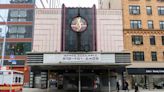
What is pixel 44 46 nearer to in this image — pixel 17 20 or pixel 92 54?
pixel 92 54

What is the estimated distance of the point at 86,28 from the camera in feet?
147

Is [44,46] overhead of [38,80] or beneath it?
overhead

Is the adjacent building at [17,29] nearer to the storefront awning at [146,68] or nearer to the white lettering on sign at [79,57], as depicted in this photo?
the storefront awning at [146,68]

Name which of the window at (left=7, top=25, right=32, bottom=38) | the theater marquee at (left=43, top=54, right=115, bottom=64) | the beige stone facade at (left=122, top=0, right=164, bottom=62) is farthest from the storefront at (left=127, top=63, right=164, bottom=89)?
the window at (left=7, top=25, right=32, bottom=38)

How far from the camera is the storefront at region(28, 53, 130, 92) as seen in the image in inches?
1357

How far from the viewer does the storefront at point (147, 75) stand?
50.4 meters

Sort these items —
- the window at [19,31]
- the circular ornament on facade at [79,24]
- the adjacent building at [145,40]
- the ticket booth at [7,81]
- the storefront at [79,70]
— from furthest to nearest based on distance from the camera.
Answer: the window at [19,31]
the adjacent building at [145,40]
the circular ornament on facade at [79,24]
the storefront at [79,70]
the ticket booth at [7,81]

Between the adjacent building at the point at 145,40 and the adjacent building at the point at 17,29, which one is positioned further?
the adjacent building at the point at 17,29

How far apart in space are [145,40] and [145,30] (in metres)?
1.91

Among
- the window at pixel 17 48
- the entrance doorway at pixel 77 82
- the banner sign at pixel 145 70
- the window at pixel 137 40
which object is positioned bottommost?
the entrance doorway at pixel 77 82

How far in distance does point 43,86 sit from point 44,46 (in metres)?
12.2

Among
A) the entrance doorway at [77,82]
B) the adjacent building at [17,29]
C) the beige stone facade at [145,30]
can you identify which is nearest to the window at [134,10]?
the beige stone facade at [145,30]

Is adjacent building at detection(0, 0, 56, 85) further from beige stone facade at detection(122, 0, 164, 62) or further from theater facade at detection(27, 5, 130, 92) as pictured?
beige stone facade at detection(122, 0, 164, 62)

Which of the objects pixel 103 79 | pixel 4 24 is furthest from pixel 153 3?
pixel 4 24
